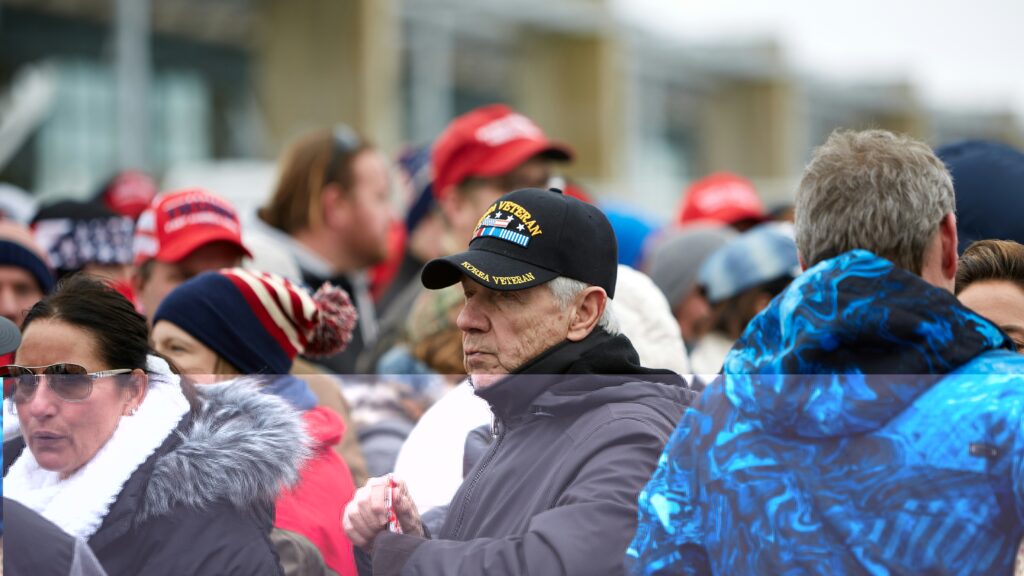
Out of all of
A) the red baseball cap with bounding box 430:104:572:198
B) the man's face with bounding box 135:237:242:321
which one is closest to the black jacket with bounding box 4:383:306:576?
the man's face with bounding box 135:237:242:321

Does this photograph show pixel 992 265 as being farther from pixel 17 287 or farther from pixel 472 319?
pixel 17 287

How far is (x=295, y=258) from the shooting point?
4957 mm

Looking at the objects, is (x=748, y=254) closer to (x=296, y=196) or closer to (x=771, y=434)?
(x=296, y=196)

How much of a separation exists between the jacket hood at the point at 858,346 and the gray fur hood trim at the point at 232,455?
1023 mm

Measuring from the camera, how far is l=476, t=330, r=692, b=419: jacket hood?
259 cm

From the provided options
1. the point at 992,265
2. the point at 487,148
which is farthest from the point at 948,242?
the point at 487,148

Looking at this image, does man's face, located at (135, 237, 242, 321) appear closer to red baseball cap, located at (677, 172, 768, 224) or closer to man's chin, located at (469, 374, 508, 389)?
man's chin, located at (469, 374, 508, 389)

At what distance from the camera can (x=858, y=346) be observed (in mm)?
2055

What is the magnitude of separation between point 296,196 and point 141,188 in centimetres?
299

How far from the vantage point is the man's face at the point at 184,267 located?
165 inches

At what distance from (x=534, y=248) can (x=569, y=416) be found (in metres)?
0.33

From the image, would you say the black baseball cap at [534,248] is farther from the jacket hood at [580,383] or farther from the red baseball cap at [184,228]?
the red baseball cap at [184,228]

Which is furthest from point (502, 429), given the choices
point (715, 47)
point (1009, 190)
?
point (715, 47)

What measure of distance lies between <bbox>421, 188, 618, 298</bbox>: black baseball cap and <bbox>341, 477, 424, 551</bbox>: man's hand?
420 millimetres
